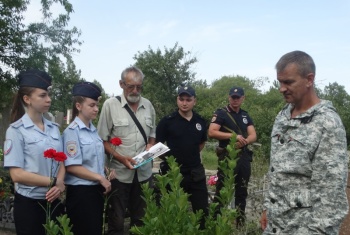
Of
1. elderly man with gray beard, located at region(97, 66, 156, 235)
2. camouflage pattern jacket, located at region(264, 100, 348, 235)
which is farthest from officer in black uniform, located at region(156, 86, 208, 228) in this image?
camouflage pattern jacket, located at region(264, 100, 348, 235)

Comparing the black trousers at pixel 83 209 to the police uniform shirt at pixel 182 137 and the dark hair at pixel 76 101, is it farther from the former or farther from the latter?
the police uniform shirt at pixel 182 137

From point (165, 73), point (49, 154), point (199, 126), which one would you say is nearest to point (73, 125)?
point (49, 154)

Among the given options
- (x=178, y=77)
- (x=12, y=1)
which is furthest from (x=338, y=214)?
(x=178, y=77)

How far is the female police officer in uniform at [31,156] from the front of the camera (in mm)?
3059

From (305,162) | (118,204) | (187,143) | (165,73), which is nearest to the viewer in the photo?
(305,162)

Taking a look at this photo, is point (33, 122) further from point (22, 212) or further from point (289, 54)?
point (289, 54)

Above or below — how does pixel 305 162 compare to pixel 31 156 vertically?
below

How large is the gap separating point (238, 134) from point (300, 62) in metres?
3.20

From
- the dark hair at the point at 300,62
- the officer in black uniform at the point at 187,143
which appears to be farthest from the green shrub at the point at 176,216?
the officer in black uniform at the point at 187,143

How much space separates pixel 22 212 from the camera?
3.07 meters

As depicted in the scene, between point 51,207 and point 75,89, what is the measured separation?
103cm

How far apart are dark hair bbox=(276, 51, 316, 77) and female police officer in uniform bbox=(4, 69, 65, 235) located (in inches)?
67.8

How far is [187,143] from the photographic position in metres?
4.82

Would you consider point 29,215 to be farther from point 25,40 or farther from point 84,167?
point 25,40
